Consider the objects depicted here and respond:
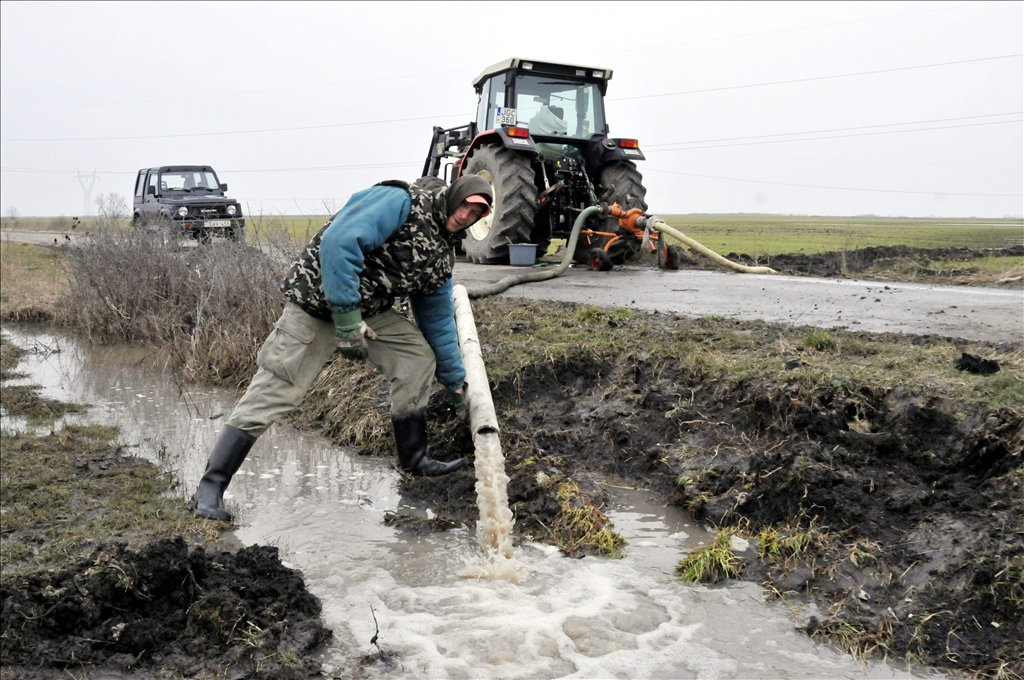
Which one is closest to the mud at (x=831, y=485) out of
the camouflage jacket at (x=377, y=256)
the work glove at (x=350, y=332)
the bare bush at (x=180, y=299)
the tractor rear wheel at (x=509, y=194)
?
the work glove at (x=350, y=332)

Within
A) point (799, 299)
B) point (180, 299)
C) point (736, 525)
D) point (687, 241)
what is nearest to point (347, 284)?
point (736, 525)

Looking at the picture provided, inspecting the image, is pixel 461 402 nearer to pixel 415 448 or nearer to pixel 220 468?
pixel 415 448

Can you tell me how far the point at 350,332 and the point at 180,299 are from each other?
6.36 metres

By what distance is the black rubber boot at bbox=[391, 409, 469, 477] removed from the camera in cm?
524

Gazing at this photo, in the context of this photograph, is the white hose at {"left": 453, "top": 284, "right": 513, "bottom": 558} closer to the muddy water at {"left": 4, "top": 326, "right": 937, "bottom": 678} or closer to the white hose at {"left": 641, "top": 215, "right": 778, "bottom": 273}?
the muddy water at {"left": 4, "top": 326, "right": 937, "bottom": 678}

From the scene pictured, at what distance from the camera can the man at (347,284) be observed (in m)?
4.40

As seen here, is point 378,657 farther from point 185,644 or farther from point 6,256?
point 6,256

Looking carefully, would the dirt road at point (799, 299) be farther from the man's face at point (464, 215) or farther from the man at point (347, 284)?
the man at point (347, 284)

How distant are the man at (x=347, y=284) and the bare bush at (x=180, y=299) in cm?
351

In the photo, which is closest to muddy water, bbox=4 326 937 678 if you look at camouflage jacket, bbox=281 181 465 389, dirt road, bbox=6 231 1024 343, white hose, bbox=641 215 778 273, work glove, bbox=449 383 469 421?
work glove, bbox=449 383 469 421

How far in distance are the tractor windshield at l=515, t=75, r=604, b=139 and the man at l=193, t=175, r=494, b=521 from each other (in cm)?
803

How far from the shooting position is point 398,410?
5207 millimetres

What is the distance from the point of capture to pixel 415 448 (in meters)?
5.31

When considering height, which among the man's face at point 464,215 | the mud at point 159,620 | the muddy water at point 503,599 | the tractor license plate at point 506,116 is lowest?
the muddy water at point 503,599
